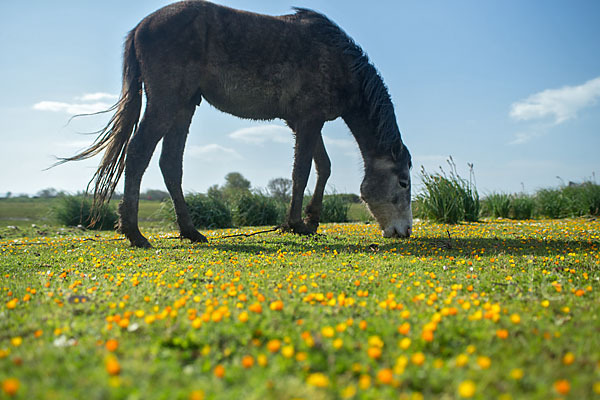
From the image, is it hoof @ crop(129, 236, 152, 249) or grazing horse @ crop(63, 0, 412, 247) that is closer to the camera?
grazing horse @ crop(63, 0, 412, 247)

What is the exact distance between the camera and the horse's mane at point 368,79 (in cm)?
598

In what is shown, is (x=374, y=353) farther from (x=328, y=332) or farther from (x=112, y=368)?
(x=112, y=368)

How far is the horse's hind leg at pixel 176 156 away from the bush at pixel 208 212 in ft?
20.0

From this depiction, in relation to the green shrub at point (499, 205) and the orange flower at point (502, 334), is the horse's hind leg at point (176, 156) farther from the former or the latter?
the green shrub at point (499, 205)

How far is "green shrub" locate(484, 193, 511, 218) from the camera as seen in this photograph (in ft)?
43.7

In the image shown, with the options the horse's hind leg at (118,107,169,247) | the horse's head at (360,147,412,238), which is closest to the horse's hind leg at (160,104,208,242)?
the horse's hind leg at (118,107,169,247)

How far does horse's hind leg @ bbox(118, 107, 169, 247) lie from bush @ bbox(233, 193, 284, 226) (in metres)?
7.72

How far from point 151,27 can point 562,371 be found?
538cm

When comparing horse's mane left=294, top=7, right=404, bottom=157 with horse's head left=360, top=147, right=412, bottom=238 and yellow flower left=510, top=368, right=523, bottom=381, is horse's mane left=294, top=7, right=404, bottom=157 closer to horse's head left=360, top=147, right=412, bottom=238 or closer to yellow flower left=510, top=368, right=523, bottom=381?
horse's head left=360, top=147, right=412, bottom=238

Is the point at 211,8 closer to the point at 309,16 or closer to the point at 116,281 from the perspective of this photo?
the point at 309,16

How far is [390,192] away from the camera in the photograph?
598 cm

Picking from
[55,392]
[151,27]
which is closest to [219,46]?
[151,27]

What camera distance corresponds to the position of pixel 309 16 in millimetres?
6043

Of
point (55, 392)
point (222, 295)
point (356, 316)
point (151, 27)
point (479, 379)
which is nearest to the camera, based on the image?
point (55, 392)
